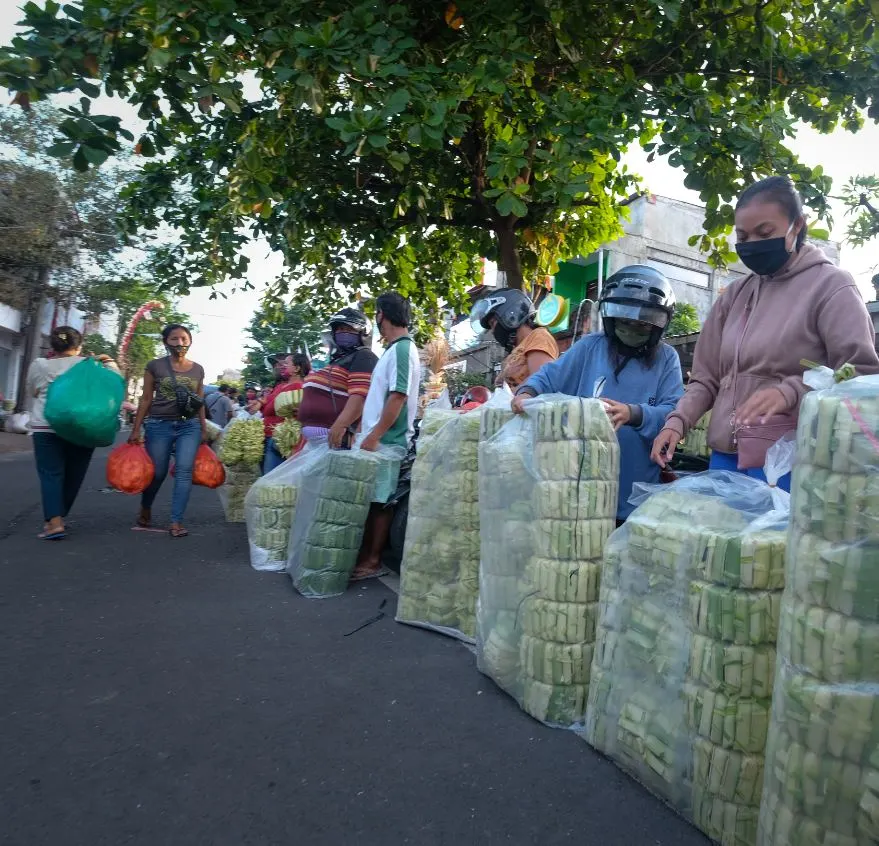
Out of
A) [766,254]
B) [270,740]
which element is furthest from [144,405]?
[766,254]

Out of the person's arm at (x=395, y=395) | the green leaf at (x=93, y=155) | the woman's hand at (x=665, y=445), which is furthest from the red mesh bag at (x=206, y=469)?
the woman's hand at (x=665, y=445)

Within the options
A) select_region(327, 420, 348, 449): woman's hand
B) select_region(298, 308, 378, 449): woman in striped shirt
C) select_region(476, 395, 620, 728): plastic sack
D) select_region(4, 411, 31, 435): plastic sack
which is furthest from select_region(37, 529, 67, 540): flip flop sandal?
select_region(4, 411, 31, 435): plastic sack

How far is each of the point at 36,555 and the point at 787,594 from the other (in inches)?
207

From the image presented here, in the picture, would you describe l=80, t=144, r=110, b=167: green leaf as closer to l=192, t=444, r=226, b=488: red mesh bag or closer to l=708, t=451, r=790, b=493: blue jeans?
l=192, t=444, r=226, b=488: red mesh bag

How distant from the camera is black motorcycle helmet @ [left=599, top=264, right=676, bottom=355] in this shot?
10.8 feet

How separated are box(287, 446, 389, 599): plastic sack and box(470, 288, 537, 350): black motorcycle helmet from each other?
1.13m

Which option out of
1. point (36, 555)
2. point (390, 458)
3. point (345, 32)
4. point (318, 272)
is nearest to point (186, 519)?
point (36, 555)

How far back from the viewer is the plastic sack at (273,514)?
5473 millimetres

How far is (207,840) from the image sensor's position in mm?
1997

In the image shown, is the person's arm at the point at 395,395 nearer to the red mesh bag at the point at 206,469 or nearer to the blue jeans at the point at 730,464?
the blue jeans at the point at 730,464

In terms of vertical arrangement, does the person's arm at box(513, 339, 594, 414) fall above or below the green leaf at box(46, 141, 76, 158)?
below

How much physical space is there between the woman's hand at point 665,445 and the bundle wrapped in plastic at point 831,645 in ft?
3.81

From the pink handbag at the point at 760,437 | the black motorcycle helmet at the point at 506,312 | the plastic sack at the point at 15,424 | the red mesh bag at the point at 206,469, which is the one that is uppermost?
the black motorcycle helmet at the point at 506,312

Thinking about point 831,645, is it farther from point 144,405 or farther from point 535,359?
point 144,405
